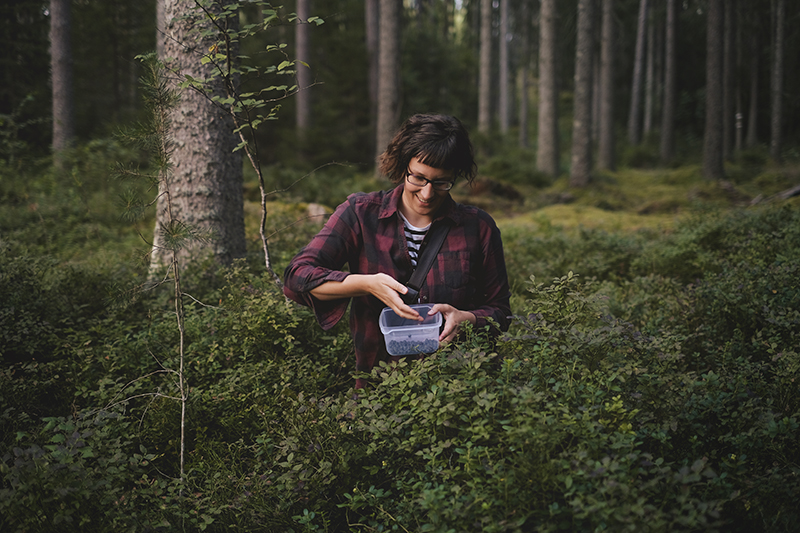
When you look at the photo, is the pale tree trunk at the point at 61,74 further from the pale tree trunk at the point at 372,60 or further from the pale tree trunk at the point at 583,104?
the pale tree trunk at the point at 583,104

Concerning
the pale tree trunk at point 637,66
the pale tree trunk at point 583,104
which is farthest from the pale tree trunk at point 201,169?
the pale tree trunk at point 637,66

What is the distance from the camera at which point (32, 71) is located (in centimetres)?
1367

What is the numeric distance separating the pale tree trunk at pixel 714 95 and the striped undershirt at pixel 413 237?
1513 cm

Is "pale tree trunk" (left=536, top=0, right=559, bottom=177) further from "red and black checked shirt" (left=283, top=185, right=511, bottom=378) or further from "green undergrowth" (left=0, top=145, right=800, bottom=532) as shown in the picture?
"red and black checked shirt" (left=283, top=185, right=511, bottom=378)

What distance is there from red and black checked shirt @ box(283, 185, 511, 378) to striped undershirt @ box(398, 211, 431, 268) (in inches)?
2.1

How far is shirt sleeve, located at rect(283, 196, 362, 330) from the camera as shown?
259 cm

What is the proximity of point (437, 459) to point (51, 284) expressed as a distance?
376 cm

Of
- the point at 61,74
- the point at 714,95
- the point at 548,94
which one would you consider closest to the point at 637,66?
the point at 548,94

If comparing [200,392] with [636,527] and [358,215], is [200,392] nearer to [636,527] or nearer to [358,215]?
[358,215]

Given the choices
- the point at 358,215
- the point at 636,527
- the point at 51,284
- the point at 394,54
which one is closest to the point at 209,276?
the point at 51,284

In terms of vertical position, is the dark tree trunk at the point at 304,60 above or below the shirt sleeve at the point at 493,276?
above

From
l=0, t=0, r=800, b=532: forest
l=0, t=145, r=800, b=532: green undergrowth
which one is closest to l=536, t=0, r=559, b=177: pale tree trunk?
l=0, t=0, r=800, b=532: forest

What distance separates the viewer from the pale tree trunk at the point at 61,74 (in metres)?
11.5

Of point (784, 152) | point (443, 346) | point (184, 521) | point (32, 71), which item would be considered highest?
point (32, 71)
